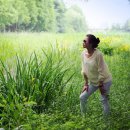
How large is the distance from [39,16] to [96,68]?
20663mm

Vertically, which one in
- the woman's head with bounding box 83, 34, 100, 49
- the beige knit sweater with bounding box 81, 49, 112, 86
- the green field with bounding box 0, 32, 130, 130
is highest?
the woman's head with bounding box 83, 34, 100, 49

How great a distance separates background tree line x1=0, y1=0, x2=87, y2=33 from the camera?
22.6 m

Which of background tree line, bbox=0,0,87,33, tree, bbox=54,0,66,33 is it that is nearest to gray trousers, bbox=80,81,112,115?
background tree line, bbox=0,0,87,33

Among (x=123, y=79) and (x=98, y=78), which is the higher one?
(x=98, y=78)

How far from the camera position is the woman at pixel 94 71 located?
5133 millimetres

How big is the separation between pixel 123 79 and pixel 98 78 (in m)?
3.48

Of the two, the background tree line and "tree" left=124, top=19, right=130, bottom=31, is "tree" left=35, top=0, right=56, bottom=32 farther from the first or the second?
"tree" left=124, top=19, right=130, bottom=31

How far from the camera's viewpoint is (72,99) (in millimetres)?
5961

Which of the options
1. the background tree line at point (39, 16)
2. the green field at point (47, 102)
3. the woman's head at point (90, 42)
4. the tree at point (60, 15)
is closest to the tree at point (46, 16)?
the background tree line at point (39, 16)

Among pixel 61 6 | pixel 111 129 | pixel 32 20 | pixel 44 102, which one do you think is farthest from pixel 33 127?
pixel 32 20

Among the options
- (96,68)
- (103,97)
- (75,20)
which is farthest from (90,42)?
(75,20)

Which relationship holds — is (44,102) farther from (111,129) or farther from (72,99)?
(111,129)

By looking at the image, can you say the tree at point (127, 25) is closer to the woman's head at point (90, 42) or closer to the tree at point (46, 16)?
the tree at point (46, 16)

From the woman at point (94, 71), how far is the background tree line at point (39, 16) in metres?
15.9
